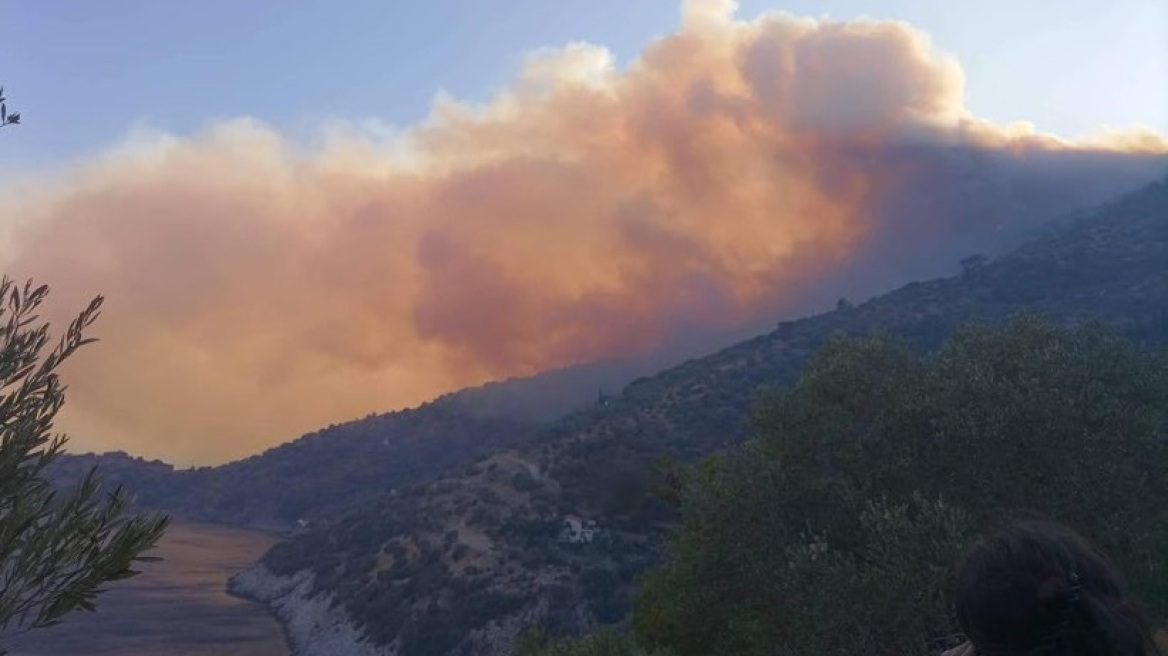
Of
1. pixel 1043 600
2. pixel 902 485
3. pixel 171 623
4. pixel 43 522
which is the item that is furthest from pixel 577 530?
pixel 1043 600

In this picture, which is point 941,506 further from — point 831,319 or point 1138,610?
point 831,319

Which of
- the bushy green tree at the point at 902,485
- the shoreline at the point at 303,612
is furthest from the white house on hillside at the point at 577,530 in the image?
the bushy green tree at the point at 902,485

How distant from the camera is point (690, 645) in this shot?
1975 cm

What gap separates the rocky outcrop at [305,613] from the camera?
4966cm

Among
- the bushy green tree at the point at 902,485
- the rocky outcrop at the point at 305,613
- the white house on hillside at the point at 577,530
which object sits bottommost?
the rocky outcrop at the point at 305,613

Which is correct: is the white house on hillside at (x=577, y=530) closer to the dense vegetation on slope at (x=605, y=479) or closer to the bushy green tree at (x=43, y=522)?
the dense vegetation on slope at (x=605, y=479)

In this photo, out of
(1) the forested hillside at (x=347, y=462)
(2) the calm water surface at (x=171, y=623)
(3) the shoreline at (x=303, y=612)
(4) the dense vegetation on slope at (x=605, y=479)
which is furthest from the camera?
(1) the forested hillside at (x=347, y=462)

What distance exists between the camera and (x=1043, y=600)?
8.71 ft

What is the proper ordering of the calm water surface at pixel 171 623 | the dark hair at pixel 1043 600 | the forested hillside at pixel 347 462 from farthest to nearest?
the forested hillside at pixel 347 462
the calm water surface at pixel 171 623
the dark hair at pixel 1043 600

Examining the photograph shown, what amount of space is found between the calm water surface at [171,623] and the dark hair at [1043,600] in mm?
37903

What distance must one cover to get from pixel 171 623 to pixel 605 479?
26764 millimetres

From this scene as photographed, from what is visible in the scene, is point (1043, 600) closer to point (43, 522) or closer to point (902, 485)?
point (43, 522)

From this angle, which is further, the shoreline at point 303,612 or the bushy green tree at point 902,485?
the shoreline at point 303,612

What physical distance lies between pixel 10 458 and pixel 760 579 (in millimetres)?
13999
